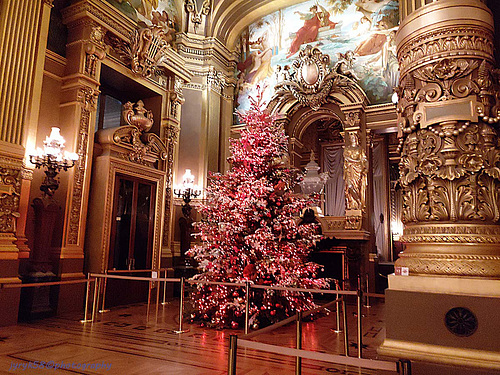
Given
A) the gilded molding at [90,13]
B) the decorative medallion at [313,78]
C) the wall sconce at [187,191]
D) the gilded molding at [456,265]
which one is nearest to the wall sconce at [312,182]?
the decorative medallion at [313,78]

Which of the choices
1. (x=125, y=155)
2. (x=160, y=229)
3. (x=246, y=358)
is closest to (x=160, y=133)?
(x=125, y=155)

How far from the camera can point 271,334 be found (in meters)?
5.62

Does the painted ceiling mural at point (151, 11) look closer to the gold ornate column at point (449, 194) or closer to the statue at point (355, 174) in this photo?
the statue at point (355, 174)

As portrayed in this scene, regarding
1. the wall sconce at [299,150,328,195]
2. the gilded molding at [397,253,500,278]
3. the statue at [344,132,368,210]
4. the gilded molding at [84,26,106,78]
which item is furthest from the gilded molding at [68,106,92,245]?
the statue at [344,132,368,210]

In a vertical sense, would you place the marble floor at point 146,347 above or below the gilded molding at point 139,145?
below

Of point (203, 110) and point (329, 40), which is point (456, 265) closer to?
point (203, 110)

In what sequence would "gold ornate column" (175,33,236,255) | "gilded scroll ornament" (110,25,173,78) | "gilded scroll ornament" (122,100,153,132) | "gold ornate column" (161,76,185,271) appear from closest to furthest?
"gilded scroll ornament" (110,25,173,78) < "gilded scroll ornament" (122,100,153,132) < "gold ornate column" (161,76,185,271) < "gold ornate column" (175,33,236,255)

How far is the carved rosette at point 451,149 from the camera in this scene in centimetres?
306

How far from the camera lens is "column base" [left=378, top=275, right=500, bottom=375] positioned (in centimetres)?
275

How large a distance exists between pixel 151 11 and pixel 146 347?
846 cm

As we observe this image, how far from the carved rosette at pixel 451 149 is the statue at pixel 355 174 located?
6363 mm

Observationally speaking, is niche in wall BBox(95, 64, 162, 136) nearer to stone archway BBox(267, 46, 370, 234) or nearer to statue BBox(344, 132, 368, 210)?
stone archway BBox(267, 46, 370, 234)

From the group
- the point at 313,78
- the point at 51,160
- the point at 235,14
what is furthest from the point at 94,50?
the point at 235,14

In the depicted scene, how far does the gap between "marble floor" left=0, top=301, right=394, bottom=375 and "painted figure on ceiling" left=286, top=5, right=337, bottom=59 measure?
8.35 metres
